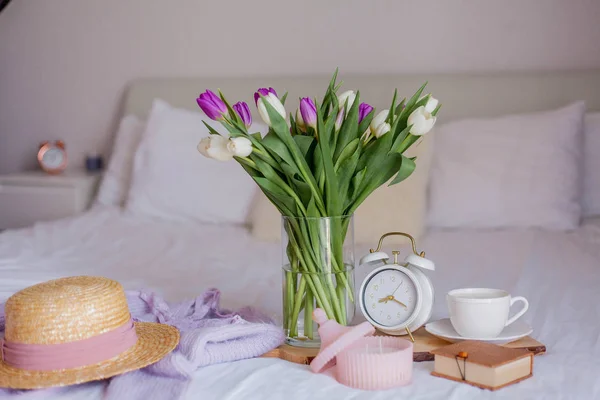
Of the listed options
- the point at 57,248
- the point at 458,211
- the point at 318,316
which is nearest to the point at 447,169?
the point at 458,211

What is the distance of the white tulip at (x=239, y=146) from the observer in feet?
4.22

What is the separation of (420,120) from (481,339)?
40 cm

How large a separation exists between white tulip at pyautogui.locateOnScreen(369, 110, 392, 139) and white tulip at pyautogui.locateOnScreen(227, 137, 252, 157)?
0.79ft

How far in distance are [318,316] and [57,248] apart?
4.89ft

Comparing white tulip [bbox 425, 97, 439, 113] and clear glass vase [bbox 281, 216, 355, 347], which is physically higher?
white tulip [bbox 425, 97, 439, 113]

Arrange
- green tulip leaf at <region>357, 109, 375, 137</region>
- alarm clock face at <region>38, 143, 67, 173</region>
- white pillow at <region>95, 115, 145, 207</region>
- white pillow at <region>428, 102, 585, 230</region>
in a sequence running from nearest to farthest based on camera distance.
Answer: green tulip leaf at <region>357, 109, 375, 137</region>, white pillow at <region>428, 102, 585, 230</region>, white pillow at <region>95, 115, 145, 207</region>, alarm clock face at <region>38, 143, 67, 173</region>

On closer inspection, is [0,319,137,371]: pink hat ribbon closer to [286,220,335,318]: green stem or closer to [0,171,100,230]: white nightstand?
[286,220,335,318]: green stem

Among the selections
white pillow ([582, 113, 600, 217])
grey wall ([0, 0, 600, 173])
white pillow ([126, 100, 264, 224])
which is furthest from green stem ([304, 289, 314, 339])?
grey wall ([0, 0, 600, 173])

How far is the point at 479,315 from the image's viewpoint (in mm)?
1336

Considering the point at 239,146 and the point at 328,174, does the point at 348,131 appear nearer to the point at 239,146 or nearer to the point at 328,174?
the point at 328,174

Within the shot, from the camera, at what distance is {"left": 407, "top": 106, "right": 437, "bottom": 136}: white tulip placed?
1350mm

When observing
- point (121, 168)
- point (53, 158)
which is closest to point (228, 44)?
point (121, 168)

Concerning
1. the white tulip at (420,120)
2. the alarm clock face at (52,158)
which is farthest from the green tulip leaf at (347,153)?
the alarm clock face at (52,158)

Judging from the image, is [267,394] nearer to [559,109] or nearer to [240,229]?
[240,229]
